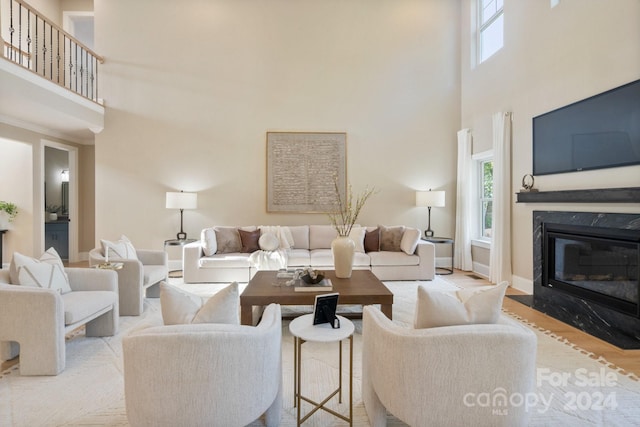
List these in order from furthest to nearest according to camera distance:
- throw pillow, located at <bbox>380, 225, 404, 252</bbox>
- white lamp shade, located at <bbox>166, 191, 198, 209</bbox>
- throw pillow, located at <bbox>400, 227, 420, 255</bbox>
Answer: white lamp shade, located at <bbox>166, 191, 198, 209</bbox>
throw pillow, located at <bbox>380, 225, 404, 252</bbox>
throw pillow, located at <bbox>400, 227, 420, 255</bbox>

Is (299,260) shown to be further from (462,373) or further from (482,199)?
(462,373)

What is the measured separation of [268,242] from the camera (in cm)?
489

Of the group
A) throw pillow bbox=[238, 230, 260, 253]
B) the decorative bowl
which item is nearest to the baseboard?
the decorative bowl

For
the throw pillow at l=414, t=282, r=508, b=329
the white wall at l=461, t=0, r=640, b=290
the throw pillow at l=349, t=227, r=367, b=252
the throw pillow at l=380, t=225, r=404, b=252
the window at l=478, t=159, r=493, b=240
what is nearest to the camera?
the throw pillow at l=414, t=282, r=508, b=329

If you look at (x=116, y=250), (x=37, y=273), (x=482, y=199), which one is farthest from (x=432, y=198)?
(x=37, y=273)

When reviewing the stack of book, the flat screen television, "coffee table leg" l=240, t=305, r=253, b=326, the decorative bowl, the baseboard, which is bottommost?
the baseboard

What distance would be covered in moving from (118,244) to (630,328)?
16.3 ft

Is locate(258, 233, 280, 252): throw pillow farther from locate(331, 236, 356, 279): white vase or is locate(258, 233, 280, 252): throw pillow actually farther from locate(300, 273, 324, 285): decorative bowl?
locate(300, 273, 324, 285): decorative bowl

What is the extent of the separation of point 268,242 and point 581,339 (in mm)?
3722

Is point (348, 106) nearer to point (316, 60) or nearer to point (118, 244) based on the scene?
point (316, 60)

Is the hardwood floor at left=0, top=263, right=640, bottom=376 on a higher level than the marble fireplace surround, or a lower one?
lower

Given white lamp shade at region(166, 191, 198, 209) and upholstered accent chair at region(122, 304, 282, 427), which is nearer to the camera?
upholstered accent chair at region(122, 304, 282, 427)

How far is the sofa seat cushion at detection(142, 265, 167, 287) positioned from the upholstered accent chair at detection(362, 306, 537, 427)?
315cm

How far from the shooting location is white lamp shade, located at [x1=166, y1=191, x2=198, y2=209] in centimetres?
522
